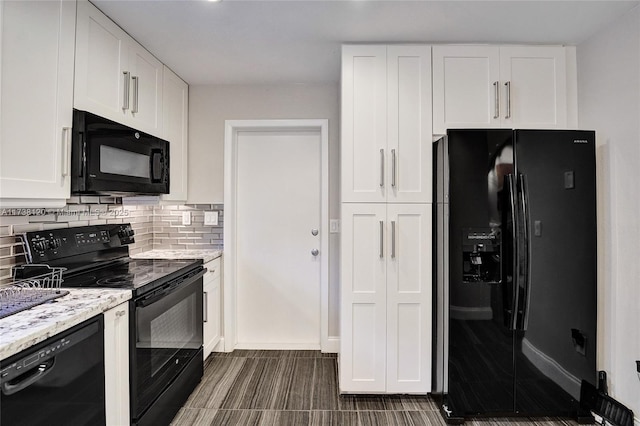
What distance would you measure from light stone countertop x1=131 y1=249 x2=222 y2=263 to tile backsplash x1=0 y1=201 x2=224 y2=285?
8 cm

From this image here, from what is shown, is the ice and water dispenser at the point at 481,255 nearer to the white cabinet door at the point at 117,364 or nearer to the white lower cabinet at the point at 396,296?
the white lower cabinet at the point at 396,296

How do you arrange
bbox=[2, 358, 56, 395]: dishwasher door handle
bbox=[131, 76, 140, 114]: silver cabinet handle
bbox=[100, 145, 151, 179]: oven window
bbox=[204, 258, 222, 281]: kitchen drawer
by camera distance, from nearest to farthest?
1. bbox=[2, 358, 56, 395]: dishwasher door handle
2. bbox=[100, 145, 151, 179]: oven window
3. bbox=[131, 76, 140, 114]: silver cabinet handle
4. bbox=[204, 258, 222, 281]: kitchen drawer

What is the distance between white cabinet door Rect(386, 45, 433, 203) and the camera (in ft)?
7.57

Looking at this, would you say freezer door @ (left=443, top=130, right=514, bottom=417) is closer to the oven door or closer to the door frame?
the door frame

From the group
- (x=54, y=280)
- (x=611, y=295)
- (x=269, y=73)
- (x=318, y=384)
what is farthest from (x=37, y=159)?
(x=611, y=295)

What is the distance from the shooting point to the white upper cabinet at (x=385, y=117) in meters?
2.31

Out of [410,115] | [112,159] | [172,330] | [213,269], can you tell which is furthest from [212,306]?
[410,115]

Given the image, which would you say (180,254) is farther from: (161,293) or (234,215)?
(161,293)

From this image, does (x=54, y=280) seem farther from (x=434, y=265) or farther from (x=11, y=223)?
(x=434, y=265)

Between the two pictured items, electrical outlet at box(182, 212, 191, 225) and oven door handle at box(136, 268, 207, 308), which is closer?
oven door handle at box(136, 268, 207, 308)

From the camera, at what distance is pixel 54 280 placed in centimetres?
176

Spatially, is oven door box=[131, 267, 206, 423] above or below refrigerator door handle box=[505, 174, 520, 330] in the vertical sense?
below

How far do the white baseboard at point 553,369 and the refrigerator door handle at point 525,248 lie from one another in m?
0.20

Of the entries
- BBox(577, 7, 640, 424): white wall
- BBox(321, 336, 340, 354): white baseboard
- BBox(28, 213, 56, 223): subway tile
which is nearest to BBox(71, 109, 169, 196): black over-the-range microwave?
BBox(28, 213, 56, 223): subway tile
